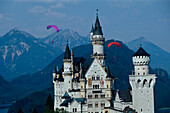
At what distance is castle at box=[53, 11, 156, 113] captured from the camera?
86062 mm

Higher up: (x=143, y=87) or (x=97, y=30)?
(x=97, y=30)

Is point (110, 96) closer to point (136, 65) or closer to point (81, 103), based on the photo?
point (81, 103)

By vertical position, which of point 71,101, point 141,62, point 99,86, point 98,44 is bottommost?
point 71,101

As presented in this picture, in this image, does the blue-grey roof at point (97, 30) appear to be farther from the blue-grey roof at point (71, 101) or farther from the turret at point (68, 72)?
the blue-grey roof at point (71, 101)

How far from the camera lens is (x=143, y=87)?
86.4m

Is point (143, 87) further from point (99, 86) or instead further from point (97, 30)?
point (97, 30)

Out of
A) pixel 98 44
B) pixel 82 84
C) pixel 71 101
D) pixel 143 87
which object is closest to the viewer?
pixel 143 87

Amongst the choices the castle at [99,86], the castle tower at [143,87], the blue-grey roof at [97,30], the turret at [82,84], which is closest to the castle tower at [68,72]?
the castle at [99,86]

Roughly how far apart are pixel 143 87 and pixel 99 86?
16862 millimetres

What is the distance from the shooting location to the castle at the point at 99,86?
8606 centimetres

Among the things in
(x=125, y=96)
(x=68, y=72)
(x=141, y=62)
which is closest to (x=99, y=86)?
(x=68, y=72)

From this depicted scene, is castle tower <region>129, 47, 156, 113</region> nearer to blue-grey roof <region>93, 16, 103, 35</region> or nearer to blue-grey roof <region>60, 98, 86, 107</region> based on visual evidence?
blue-grey roof <region>60, 98, 86, 107</region>

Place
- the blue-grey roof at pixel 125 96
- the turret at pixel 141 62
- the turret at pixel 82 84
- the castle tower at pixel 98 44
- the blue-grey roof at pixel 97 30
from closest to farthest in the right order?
the turret at pixel 141 62 < the blue-grey roof at pixel 125 96 < the turret at pixel 82 84 < the castle tower at pixel 98 44 < the blue-grey roof at pixel 97 30

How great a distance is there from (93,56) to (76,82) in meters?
9.08
